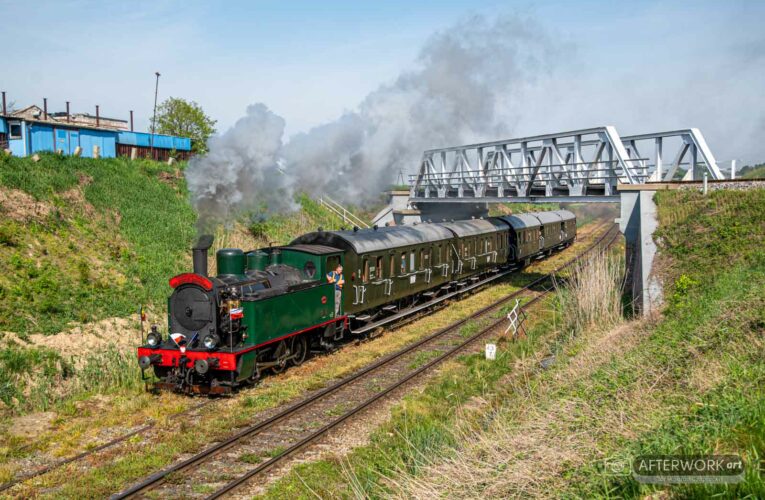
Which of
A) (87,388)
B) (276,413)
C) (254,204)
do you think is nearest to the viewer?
(276,413)

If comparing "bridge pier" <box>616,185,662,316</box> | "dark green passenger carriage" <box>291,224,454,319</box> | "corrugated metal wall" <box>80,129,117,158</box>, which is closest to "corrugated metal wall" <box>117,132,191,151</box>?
"corrugated metal wall" <box>80,129,117,158</box>

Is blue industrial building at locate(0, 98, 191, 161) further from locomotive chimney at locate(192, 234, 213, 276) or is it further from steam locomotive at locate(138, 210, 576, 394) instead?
locomotive chimney at locate(192, 234, 213, 276)

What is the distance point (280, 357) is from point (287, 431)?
10.7ft

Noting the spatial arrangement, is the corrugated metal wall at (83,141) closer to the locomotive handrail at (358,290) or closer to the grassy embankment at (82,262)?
the grassy embankment at (82,262)

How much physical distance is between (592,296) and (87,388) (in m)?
11.9

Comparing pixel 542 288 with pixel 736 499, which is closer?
pixel 736 499

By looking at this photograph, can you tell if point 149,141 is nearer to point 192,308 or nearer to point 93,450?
point 192,308

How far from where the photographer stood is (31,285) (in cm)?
1683

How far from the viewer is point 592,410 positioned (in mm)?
7457

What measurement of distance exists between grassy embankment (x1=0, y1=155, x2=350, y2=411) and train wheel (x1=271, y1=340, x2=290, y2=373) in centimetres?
300

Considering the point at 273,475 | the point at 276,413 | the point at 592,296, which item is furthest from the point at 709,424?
the point at 592,296

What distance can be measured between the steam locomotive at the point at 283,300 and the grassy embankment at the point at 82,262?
1998mm

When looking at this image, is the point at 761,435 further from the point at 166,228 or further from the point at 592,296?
the point at 166,228

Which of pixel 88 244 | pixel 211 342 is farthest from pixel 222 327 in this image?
pixel 88 244
